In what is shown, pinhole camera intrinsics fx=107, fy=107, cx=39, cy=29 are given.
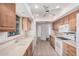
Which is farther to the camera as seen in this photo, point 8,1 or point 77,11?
point 77,11

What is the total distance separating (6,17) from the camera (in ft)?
5.82

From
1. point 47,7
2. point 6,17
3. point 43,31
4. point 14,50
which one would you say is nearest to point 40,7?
point 47,7

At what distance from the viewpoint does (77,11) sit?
381 cm

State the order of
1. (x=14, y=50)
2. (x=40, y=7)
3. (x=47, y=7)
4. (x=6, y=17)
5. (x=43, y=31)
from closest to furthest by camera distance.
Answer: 1. (x=6, y=17)
2. (x=14, y=50)
3. (x=47, y=7)
4. (x=40, y=7)
5. (x=43, y=31)

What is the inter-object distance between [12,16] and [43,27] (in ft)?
34.2

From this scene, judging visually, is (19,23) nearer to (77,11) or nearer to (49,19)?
(77,11)

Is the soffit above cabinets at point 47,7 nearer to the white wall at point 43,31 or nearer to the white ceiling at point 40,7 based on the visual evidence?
the white ceiling at point 40,7

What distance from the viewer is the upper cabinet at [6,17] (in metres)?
1.65

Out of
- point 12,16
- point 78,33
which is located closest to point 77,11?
point 78,33

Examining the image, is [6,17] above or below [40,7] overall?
below

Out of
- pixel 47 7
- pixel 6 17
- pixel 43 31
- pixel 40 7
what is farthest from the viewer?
pixel 43 31

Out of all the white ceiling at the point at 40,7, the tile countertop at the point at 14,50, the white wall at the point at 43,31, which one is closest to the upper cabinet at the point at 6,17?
the tile countertop at the point at 14,50

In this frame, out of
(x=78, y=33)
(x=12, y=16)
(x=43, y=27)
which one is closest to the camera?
(x=12, y=16)

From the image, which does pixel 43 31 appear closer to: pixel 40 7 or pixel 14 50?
pixel 40 7
